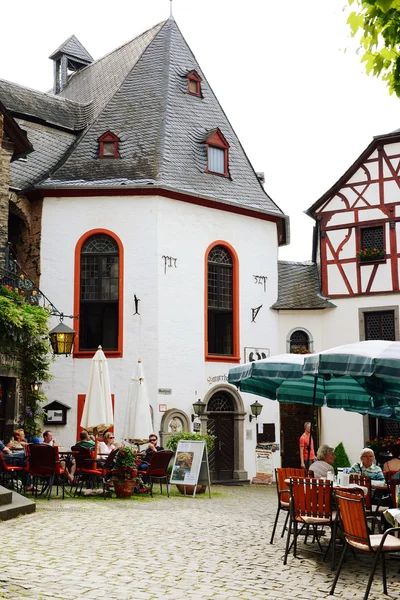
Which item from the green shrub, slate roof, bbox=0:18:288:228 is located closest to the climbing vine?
slate roof, bbox=0:18:288:228

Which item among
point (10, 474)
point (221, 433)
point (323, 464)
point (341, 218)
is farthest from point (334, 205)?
point (323, 464)

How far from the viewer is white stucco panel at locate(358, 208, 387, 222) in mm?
Answer: 21542

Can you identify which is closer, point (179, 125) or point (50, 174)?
point (50, 174)

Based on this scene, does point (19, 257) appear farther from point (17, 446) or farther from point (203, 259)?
point (17, 446)

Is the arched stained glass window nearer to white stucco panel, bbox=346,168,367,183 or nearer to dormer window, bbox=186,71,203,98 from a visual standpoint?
dormer window, bbox=186,71,203,98

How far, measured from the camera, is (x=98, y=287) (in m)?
19.8

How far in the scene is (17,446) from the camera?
13.4 m

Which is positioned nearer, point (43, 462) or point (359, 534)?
point (359, 534)

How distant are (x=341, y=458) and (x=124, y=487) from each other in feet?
29.1

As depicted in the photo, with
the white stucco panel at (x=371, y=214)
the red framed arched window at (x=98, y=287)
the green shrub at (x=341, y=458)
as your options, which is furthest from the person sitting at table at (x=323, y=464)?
the white stucco panel at (x=371, y=214)

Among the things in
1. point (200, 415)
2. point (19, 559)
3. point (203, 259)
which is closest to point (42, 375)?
point (200, 415)

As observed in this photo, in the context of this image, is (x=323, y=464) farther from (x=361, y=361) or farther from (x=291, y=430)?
(x=291, y=430)

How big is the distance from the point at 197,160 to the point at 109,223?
337 cm

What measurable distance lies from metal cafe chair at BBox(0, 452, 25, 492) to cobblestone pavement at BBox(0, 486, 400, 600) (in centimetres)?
139
